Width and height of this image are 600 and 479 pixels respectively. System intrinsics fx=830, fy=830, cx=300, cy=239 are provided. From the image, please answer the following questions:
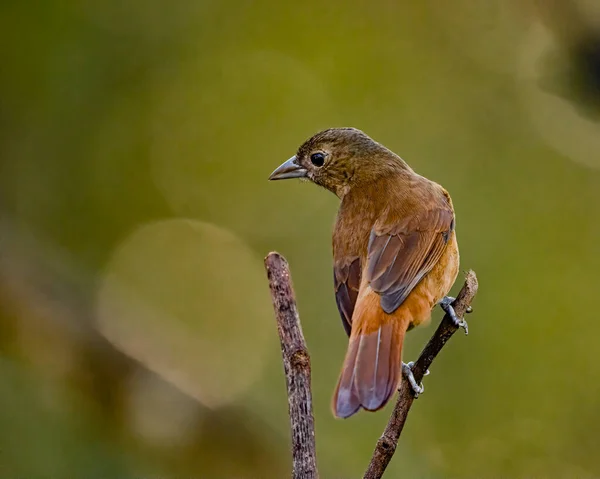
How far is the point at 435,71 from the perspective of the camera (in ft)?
27.3

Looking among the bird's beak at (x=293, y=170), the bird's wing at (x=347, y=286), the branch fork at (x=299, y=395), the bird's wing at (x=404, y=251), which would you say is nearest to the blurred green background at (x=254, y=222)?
the bird's wing at (x=347, y=286)

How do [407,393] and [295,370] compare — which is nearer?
[295,370]

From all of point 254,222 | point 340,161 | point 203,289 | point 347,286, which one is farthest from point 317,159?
point 203,289

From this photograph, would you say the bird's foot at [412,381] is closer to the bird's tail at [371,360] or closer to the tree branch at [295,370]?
the bird's tail at [371,360]

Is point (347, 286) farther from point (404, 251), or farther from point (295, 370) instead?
point (295, 370)

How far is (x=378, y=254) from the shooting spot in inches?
140

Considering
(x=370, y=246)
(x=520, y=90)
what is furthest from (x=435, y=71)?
(x=370, y=246)

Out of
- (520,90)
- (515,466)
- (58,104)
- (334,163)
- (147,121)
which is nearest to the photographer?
(334,163)

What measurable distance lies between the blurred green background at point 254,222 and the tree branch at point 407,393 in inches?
72.6

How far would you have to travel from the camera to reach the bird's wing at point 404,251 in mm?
3330

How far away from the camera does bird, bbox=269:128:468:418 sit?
2764 millimetres

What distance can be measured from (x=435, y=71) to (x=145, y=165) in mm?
3080

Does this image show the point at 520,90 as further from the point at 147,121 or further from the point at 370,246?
the point at 370,246

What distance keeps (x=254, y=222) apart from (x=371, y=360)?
5.54m
